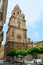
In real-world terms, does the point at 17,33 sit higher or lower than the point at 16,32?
lower

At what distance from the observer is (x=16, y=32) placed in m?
42.0

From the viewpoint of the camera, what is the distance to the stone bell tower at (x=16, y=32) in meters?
39.8

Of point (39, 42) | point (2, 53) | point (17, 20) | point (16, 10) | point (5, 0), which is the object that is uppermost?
point (16, 10)

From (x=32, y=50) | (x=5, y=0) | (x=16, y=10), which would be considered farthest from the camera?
(x=16, y=10)

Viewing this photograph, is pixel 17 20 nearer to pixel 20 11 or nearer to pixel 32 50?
pixel 20 11

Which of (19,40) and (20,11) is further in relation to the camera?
(20,11)

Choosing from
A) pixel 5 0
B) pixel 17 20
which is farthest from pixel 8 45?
pixel 5 0

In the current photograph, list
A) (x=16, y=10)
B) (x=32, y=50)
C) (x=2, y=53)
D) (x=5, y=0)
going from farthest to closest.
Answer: (x=16, y=10)
(x=2, y=53)
(x=32, y=50)
(x=5, y=0)

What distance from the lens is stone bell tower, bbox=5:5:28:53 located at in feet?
131

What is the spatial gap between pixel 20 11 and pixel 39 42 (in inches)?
388

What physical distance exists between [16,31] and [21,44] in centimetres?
362

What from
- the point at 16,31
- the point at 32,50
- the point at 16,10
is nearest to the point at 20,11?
the point at 16,10

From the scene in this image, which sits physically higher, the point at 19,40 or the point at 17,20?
the point at 17,20

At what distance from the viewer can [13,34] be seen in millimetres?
41312
